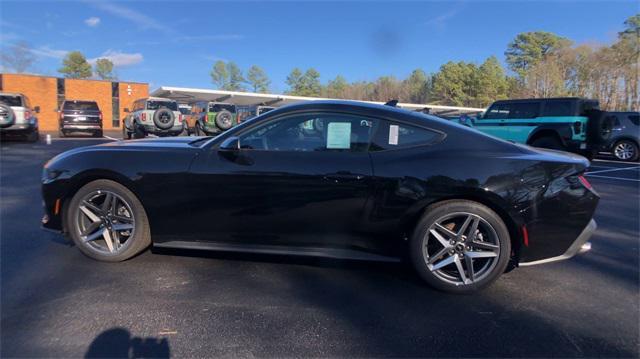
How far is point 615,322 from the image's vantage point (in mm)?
2707

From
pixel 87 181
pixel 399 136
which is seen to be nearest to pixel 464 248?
pixel 399 136

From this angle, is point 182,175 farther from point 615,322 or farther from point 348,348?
point 615,322

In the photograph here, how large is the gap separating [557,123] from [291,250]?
37.1ft

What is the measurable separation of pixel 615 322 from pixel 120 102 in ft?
130

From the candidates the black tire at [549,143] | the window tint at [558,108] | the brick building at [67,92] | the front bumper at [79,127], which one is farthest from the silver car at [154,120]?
the brick building at [67,92]

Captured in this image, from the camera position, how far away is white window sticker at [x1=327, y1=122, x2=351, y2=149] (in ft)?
10.6

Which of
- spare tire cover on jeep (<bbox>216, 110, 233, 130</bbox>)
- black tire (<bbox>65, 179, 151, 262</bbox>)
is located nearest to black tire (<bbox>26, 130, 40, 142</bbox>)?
spare tire cover on jeep (<bbox>216, 110, 233, 130</bbox>)

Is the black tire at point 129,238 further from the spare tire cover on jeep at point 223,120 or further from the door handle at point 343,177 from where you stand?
the spare tire cover on jeep at point 223,120

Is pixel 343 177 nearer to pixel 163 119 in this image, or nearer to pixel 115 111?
pixel 163 119

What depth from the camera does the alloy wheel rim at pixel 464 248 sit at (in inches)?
120

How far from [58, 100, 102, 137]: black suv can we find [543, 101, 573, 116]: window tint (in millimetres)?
17817

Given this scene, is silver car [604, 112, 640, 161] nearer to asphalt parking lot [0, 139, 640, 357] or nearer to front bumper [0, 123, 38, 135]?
asphalt parking lot [0, 139, 640, 357]

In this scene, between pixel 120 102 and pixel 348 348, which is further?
pixel 120 102

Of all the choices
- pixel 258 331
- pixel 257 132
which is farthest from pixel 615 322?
pixel 257 132
